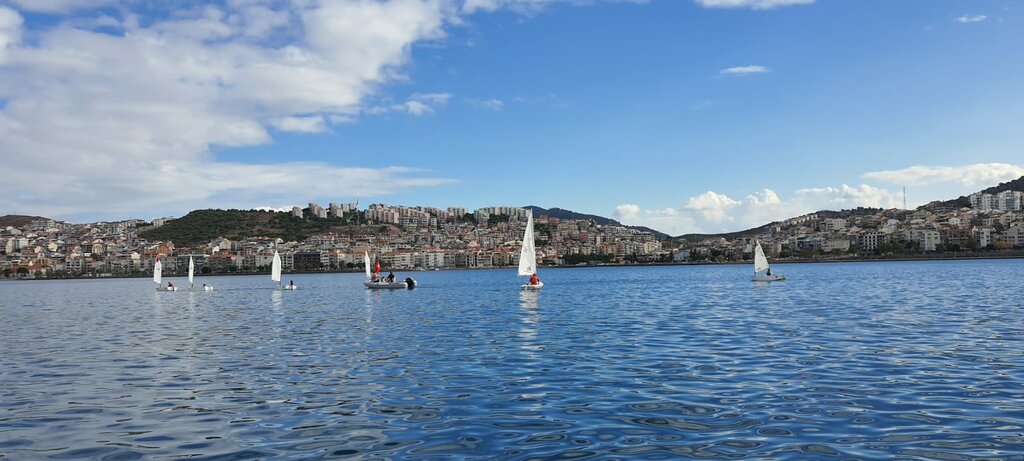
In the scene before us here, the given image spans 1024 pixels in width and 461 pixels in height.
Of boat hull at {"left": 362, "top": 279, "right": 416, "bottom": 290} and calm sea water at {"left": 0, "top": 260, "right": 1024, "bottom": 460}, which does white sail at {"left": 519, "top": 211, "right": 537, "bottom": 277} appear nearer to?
boat hull at {"left": 362, "top": 279, "right": 416, "bottom": 290}

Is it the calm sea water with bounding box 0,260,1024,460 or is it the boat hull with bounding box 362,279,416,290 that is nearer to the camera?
the calm sea water with bounding box 0,260,1024,460

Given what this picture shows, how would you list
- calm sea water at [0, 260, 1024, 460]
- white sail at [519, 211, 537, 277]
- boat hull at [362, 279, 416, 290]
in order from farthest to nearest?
boat hull at [362, 279, 416, 290] < white sail at [519, 211, 537, 277] < calm sea water at [0, 260, 1024, 460]

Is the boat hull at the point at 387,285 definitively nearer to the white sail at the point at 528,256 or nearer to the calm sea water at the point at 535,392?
the white sail at the point at 528,256

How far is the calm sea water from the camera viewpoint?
1083 centimetres

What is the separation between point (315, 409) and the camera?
13727 millimetres

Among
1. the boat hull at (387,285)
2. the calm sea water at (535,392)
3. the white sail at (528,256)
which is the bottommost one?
the calm sea water at (535,392)

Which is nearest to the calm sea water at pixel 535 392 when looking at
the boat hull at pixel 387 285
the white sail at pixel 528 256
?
the white sail at pixel 528 256

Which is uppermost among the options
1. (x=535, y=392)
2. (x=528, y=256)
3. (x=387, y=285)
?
(x=528, y=256)

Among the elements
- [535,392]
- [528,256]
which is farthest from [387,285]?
[535,392]

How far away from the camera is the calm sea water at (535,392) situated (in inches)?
426

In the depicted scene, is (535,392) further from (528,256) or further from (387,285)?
(387,285)

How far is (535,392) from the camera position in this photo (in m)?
14.9

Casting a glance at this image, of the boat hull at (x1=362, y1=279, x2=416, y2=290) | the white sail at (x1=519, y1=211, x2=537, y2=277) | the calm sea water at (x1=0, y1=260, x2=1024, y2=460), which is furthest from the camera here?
the boat hull at (x1=362, y1=279, x2=416, y2=290)

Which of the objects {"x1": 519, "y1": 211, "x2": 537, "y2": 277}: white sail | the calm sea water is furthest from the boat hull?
the calm sea water
